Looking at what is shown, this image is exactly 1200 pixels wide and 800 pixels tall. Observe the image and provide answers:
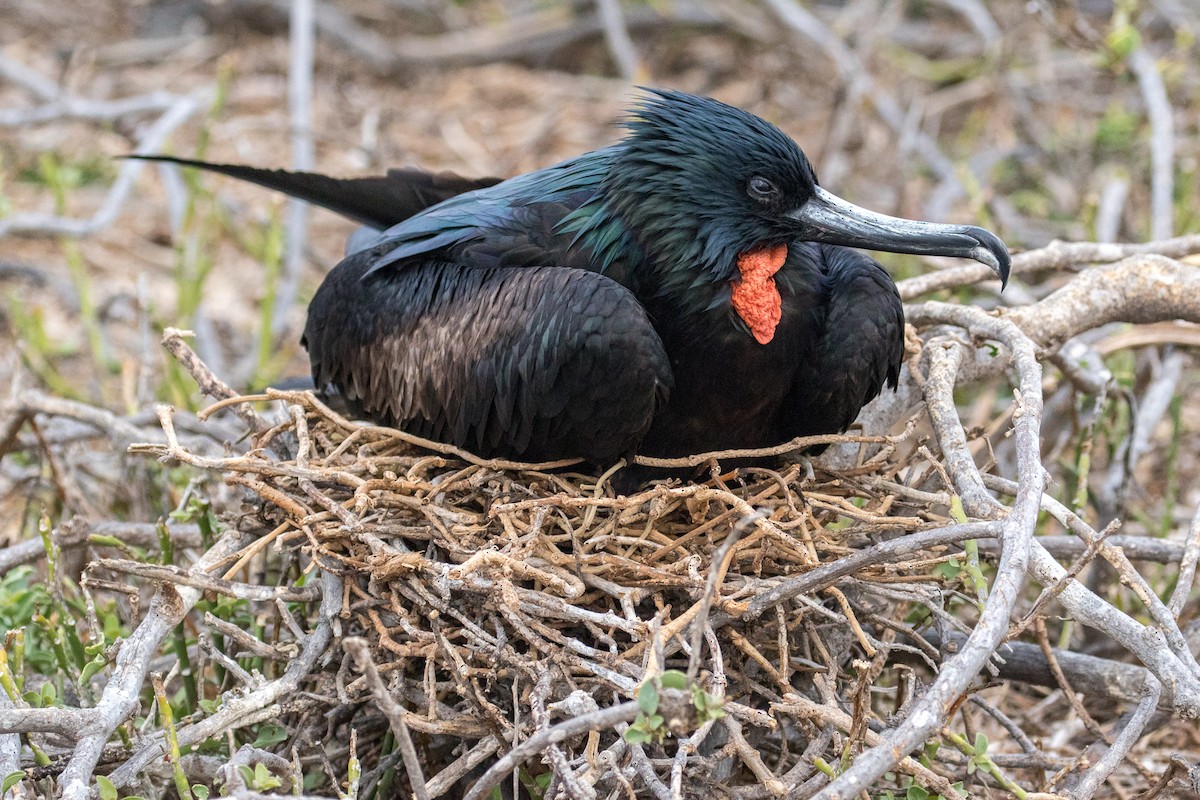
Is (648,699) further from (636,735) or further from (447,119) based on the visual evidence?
(447,119)

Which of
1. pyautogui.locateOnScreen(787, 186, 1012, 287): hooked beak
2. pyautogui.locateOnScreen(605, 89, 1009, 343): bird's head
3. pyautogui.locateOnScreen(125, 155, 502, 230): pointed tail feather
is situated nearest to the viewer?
pyautogui.locateOnScreen(787, 186, 1012, 287): hooked beak

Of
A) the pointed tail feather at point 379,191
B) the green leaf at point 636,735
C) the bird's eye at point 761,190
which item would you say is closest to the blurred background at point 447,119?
the pointed tail feather at point 379,191

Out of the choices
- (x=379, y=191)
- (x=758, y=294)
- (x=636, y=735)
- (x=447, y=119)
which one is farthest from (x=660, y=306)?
(x=447, y=119)

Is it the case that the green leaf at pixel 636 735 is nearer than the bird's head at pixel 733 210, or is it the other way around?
the green leaf at pixel 636 735

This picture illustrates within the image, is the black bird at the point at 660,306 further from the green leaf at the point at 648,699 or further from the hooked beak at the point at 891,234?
the green leaf at the point at 648,699

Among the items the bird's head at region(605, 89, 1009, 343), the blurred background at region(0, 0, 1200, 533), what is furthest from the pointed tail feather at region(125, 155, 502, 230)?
the blurred background at region(0, 0, 1200, 533)

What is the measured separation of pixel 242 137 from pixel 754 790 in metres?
4.34

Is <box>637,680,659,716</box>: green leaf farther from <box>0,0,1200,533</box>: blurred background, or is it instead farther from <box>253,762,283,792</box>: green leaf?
<box>0,0,1200,533</box>: blurred background

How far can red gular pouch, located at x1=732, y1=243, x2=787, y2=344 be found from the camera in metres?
2.44

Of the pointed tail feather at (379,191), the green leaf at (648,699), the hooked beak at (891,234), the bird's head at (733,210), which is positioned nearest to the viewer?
the green leaf at (648,699)

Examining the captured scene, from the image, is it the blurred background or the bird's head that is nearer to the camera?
the bird's head

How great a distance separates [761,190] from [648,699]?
3.88ft

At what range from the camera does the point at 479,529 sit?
2.33 metres

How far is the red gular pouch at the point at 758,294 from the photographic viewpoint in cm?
244
